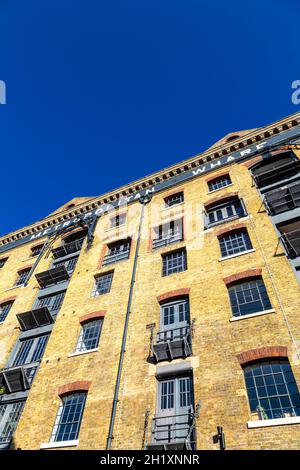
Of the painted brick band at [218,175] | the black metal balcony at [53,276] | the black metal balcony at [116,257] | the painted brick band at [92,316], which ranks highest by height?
the painted brick band at [218,175]

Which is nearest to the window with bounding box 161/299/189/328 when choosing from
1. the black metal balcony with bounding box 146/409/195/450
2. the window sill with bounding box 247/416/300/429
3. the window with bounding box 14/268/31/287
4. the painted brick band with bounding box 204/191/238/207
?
the black metal balcony with bounding box 146/409/195/450

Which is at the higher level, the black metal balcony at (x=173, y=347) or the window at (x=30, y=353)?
the window at (x=30, y=353)

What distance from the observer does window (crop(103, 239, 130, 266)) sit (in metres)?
16.6

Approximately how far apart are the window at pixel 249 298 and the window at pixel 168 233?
15.4 ft

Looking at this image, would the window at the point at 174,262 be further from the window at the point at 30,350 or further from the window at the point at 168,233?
the window at the point at 30,350

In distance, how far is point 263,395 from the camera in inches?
333

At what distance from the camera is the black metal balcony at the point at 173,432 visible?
8172 millimetres

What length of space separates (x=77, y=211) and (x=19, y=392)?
567 inches

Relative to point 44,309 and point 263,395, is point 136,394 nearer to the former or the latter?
point 263,395

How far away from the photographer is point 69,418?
1029 centimetres

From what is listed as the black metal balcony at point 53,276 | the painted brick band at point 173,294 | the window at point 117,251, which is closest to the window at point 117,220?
the window at point 117,251

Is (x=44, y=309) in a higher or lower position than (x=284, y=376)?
higher

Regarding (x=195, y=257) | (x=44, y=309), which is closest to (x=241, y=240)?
(x=195, y=257)

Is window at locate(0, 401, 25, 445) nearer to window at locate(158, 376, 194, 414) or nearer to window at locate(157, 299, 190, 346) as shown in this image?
window at locate(158, 376, 194, 414)
